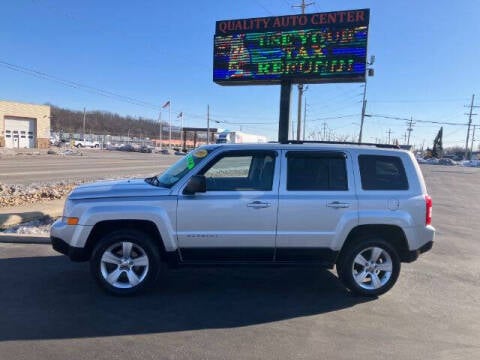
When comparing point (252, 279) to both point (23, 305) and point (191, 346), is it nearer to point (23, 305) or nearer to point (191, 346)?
point (191, 346)

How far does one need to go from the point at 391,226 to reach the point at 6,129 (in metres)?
72.4

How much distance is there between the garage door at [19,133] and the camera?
66500 mm

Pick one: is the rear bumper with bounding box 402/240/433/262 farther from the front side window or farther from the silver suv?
the front side window

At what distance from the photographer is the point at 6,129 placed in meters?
65.9

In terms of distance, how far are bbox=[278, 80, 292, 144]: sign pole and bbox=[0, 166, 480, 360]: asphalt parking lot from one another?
6146 mm

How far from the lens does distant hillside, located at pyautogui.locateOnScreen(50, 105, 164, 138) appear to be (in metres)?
160

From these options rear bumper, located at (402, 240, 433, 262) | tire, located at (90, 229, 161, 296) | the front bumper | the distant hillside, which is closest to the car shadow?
tire, located at (90, 229, 161, 296)

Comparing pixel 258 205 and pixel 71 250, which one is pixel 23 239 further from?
pixel 258 205

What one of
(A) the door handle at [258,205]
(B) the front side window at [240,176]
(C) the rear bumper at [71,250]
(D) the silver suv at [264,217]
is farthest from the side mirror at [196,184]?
(C) the rear bumper at [71,250]

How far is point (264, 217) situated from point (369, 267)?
1531 millimetres

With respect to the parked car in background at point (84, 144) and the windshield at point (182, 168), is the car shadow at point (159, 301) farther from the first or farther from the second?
the parked car in background at point (84, 144)

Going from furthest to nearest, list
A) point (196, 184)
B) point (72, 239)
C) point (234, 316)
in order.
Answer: point (72, 239) → point (196, 184) → point (234, 316)

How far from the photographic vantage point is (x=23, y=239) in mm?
7504

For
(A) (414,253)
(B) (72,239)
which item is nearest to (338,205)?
(A) (414,253)
